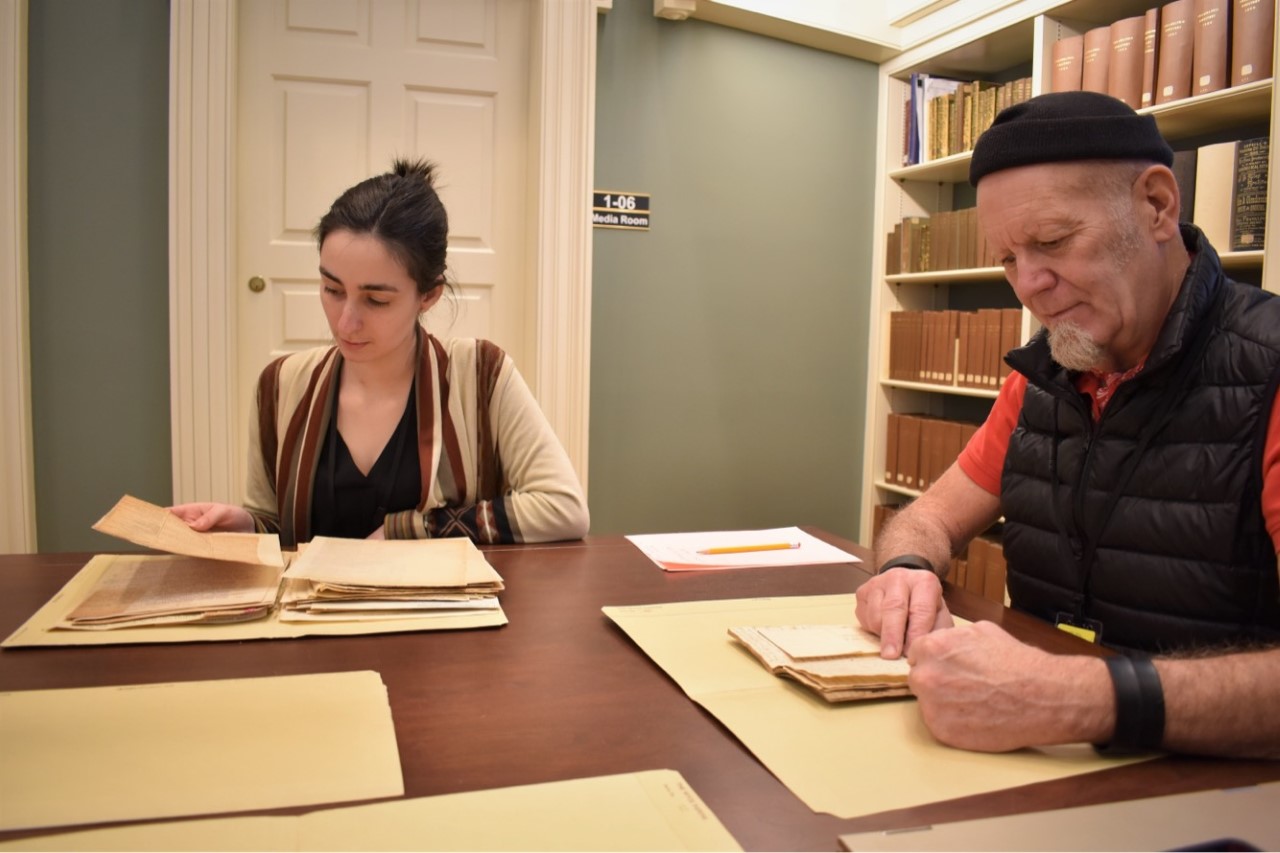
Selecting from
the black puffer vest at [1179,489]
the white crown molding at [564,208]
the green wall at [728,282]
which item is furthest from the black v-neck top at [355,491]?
the green wall at [728,282]

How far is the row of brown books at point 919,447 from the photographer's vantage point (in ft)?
11.8

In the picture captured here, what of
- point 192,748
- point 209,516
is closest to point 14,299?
point 209,516

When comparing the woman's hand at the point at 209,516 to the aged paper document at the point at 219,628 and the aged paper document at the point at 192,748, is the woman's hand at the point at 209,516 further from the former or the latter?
the aged paper document at the point at 192,748

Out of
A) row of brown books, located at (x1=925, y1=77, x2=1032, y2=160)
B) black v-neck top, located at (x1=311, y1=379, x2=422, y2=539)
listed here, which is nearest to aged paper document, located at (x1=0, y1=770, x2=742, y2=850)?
black v-neck top, located at (x1=311, y1=379, x2=422, y2=539)

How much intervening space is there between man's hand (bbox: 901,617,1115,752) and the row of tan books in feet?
9.71

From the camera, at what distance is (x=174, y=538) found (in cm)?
114

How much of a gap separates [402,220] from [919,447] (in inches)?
106

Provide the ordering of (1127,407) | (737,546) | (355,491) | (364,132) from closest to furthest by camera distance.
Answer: (1127,407)
(737,546)
(355,491)
(364,132)

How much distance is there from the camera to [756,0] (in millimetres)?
3555

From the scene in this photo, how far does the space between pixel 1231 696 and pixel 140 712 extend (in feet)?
3.04

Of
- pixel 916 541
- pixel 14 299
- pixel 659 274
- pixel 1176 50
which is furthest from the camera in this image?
pixel 659 274

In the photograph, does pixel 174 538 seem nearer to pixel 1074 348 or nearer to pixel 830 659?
pixel 830 659

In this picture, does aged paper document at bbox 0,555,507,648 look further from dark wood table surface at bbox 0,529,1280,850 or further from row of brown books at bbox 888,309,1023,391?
row of brown books at bbox 888,309,1023,391

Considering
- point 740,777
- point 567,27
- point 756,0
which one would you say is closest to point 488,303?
point 567,27
